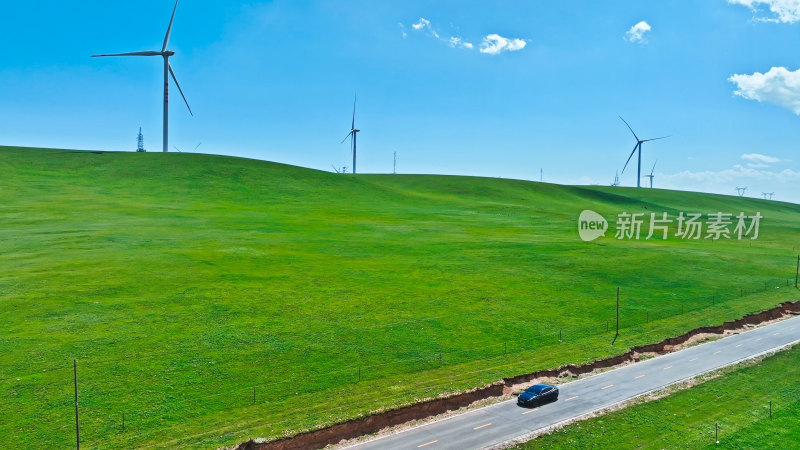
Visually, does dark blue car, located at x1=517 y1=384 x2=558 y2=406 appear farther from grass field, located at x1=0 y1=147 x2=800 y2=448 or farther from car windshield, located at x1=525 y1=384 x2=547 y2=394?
grass field, located at x1=0 y1=147 x2=800 y2=448

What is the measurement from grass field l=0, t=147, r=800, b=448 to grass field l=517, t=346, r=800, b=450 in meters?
9.66

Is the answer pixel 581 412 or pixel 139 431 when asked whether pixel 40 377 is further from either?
pixel 581 412

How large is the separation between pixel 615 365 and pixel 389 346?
22.0m

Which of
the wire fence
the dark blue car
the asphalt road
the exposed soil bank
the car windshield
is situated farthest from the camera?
the car windshield

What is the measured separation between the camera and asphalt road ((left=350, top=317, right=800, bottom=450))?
3372 cm

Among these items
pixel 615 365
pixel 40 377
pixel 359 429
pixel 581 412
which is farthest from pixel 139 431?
pixel 615 365

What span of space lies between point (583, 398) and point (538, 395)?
4584 mm

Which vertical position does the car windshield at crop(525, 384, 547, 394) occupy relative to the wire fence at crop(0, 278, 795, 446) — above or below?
above

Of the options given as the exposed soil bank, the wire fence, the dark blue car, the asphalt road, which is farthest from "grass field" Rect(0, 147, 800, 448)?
the dark blue car

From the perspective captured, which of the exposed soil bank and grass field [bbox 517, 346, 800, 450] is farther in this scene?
grass field [bbox 517, 346, 800, 450]

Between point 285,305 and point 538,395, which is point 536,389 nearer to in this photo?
point 538,395

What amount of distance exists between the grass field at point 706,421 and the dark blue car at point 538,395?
3485mm

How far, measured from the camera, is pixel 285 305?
5834 centimetres

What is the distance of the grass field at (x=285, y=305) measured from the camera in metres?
38.1
